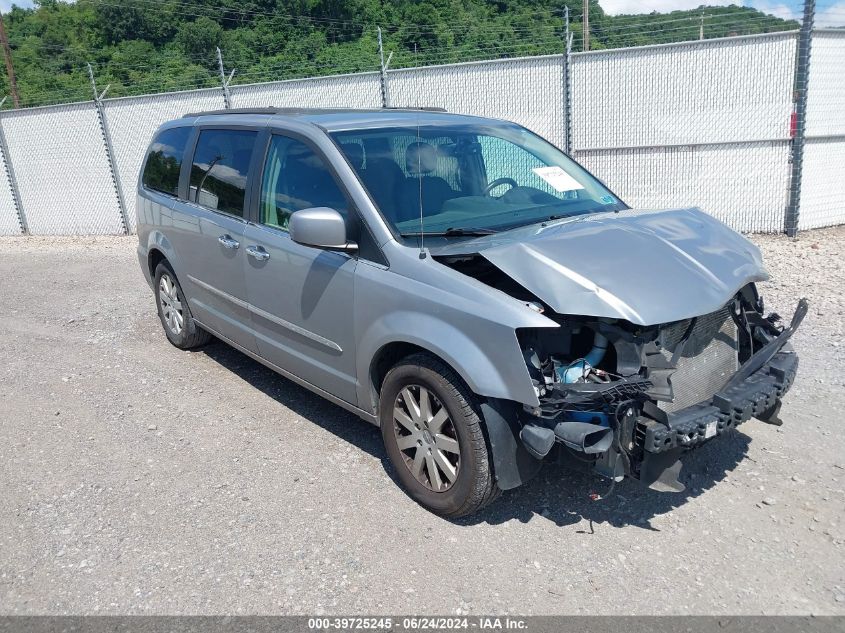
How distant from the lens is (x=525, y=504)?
12.3 ft

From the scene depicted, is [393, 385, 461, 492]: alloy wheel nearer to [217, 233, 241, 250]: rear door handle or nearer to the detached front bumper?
the detached front bumper

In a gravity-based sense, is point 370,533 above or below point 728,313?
below

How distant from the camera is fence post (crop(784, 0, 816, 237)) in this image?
8977 mm

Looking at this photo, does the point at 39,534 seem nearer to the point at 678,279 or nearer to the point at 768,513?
the point at 678,279

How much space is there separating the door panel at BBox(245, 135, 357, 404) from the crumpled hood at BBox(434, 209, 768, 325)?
30.7 inches

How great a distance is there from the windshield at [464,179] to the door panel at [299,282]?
0.92ft

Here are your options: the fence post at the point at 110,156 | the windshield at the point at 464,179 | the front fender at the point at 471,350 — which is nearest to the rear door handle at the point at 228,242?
the windshield at the point at 464,179

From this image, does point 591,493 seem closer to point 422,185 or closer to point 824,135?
point 422,185

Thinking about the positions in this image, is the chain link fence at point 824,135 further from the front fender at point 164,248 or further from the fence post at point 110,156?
the fence post at point 110,156

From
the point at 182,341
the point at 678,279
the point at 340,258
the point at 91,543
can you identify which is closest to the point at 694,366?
the point at 678,279

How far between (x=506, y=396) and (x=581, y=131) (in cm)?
847

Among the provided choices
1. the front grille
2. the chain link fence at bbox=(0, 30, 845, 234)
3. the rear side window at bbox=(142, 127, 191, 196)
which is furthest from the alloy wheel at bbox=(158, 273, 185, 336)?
the chain link fence at bbox=(0, 30, 845, 234)

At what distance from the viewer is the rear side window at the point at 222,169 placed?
4.80 metres

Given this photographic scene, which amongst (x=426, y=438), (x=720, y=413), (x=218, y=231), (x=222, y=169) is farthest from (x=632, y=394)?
(x=222, y=169)
